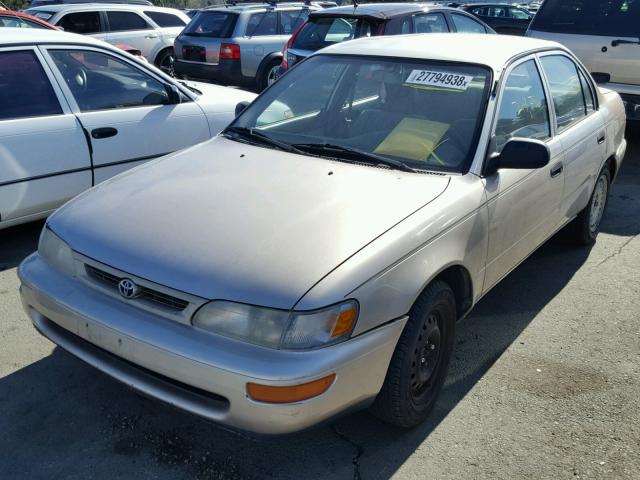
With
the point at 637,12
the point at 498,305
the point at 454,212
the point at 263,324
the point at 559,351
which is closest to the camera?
the point at 263,324

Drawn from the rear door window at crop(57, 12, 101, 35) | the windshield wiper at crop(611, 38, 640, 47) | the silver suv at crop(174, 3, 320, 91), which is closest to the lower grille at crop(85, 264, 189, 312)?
the windshield wiper at crop(611, 38, 640, 47)

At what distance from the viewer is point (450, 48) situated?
3.89 m

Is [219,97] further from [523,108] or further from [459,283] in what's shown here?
[459,283]

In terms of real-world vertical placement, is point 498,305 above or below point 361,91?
below

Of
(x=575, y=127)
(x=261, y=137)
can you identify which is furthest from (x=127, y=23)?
(x=575, y=127)

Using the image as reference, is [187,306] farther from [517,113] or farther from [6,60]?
[6,60]

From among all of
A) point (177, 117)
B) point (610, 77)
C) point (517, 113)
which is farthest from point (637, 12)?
point (177, 117)

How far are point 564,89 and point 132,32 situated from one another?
9.78 m

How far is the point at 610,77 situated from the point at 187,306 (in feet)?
21.7

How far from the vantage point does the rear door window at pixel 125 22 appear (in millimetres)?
12070

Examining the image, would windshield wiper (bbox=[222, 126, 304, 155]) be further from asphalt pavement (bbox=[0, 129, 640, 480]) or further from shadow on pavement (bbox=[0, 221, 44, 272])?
shadow on pavement (bbox=[0, 221, 44, 272])

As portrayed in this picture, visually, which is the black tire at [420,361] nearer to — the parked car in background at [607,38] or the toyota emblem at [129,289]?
the toyota emblem at [129,289]

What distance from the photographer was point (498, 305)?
4.31 metres

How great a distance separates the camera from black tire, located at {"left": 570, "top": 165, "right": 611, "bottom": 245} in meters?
4.95
